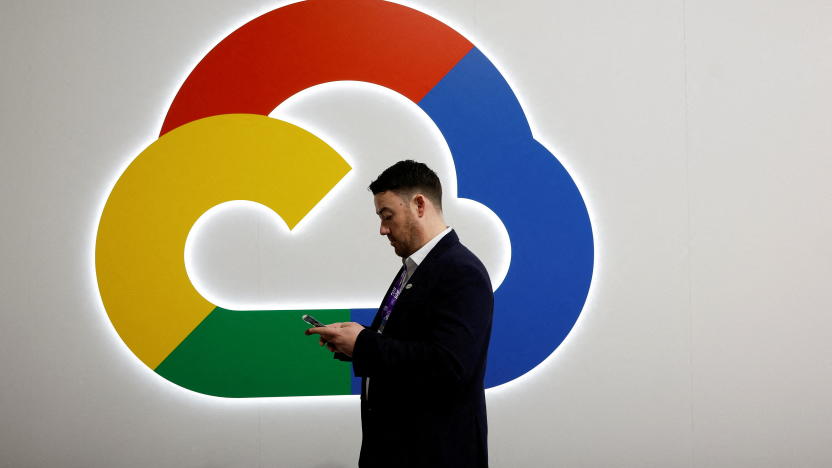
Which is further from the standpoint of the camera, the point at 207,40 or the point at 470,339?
the point at 207,40

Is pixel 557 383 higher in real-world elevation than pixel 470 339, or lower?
lower

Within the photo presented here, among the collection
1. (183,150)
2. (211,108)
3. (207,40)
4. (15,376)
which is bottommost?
(15,376)

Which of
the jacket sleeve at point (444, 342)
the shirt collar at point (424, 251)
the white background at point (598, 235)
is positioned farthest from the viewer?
the white background at point (598, 235)

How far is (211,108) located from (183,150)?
0.75 feet

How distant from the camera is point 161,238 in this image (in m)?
2.74

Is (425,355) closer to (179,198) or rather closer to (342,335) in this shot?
(342,335)

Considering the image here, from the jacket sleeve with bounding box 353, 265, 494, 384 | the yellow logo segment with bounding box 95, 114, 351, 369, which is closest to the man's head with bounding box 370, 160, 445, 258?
the jacket sleeve with bounding box 353, 265, 494, 384

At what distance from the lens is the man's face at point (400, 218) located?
5.33 ft

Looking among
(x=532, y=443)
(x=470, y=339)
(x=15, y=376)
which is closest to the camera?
(x=470, y=339)

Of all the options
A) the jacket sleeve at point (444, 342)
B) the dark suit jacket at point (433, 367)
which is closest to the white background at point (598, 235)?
the dark suit jacket at point (433, 367)

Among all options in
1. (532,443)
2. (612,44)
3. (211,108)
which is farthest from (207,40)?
(532,443)

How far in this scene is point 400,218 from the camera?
5.34 ft

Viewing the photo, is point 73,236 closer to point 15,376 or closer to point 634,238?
point 15,376

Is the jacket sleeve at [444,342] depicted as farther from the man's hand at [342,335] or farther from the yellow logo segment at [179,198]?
the yellow logo segment at [179,198]
